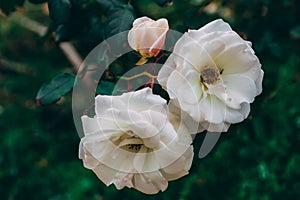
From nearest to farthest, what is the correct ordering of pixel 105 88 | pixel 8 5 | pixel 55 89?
1. pixel 105 88
2. pixel 55 89
3. pixel 8 5

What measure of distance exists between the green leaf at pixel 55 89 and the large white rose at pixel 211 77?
297 mm

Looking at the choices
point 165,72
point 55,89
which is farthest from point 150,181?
point 55,89

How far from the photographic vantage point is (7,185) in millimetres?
1781

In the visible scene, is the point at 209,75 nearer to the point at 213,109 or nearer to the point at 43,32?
the point at 213,109

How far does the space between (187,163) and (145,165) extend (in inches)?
2.8

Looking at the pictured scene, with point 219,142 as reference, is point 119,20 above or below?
above

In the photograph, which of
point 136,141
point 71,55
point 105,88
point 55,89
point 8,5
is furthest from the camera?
point 71,55

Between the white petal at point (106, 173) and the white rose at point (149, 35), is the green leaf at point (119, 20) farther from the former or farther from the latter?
the white petal at point (106, 173)

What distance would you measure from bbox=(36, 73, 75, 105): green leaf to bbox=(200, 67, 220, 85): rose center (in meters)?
0.33

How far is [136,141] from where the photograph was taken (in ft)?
2.65

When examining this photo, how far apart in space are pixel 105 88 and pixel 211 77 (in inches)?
8.6

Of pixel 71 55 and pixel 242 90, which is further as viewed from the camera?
pixel 71 55

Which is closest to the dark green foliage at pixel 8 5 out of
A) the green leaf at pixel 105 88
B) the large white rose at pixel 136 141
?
→ the green leaf at pixel 105 88

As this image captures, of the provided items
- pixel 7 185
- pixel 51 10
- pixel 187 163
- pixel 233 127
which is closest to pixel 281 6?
pixel 233 127
